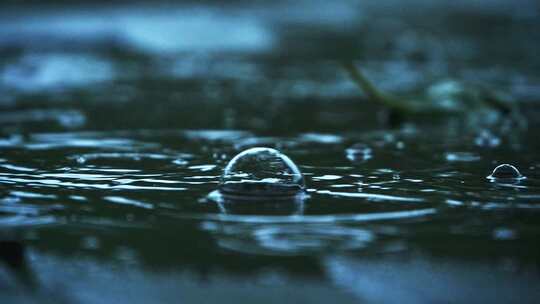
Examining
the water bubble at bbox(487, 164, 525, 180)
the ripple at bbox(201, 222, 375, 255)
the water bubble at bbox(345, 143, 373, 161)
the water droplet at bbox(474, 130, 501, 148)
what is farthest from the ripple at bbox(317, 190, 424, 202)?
the water droplet at bbox(474, 130, 501, 148)

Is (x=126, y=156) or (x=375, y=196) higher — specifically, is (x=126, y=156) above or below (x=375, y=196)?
above

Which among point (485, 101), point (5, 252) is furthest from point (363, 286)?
point (485, 101)

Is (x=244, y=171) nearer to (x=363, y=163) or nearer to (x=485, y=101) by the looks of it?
(x=363, y=163)

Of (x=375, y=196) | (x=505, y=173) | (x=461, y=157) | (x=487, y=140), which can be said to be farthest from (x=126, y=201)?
(x=487, y=140)

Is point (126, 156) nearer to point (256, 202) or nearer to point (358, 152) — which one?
point (358, 152)

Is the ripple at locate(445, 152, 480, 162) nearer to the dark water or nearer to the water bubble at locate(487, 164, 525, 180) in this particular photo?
the dark water

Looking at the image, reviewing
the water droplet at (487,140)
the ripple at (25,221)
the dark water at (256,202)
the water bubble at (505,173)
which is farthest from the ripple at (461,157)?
the ripple at (25,221)

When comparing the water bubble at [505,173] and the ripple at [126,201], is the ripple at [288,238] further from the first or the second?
the water bubble at [505,173]
